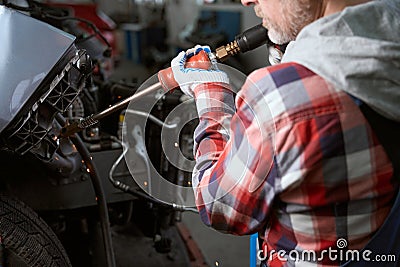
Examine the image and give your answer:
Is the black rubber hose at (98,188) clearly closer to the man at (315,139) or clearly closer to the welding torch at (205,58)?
the welding torch at (205,58)

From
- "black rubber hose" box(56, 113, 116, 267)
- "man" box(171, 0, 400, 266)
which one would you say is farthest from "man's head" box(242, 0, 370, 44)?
"black rubber hose" box(56, 113, 116, 267)

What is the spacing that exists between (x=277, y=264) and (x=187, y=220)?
1315 mm

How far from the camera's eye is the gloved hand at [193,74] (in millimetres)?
774

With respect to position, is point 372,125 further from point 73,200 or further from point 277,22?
point 73,200

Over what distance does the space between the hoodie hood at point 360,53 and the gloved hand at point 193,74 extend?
209 mm

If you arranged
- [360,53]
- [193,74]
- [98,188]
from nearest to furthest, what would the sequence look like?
[360,53], [193,74], [98,188]

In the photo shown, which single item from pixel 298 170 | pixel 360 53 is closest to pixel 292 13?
pixel 360 53

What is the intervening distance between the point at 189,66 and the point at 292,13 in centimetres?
25

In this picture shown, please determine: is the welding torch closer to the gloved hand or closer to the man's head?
the gloved hand

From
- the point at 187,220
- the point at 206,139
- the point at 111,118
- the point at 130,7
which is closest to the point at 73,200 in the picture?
the point at 111,118

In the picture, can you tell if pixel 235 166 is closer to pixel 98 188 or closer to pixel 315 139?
pixel 315 139

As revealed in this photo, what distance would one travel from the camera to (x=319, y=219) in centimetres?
62

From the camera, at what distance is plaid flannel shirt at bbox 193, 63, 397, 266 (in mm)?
558

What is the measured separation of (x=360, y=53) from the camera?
549 mm
